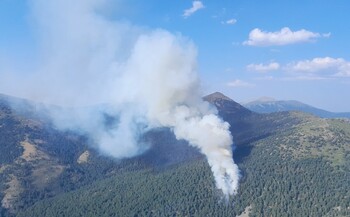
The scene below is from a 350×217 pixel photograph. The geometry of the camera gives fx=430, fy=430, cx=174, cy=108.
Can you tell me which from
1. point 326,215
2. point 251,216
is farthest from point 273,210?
point 326,215

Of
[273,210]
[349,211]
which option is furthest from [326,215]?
[273,210]

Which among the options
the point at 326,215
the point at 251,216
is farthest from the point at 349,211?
the point at 251,216

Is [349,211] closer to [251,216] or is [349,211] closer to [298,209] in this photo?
[298,209]

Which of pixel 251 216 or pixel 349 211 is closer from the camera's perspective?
pixel 349 211

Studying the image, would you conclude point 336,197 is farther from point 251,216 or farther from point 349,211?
point 251,216

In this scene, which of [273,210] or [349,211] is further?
[273,210]
